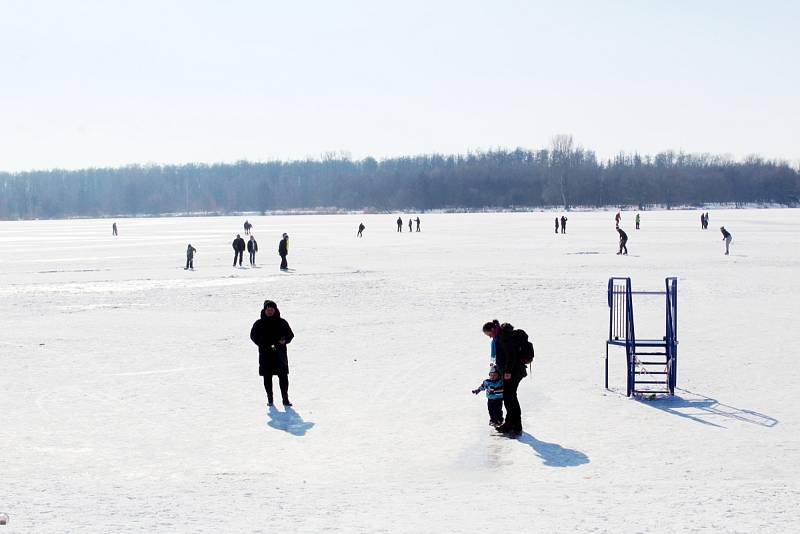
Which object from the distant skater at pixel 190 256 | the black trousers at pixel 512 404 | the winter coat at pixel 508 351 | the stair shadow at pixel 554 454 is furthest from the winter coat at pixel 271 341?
the distant skater at pixel 190 256

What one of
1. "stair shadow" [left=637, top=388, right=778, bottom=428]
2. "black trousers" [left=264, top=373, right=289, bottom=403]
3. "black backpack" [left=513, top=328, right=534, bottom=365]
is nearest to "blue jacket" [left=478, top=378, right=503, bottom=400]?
"black backpack" [left=513, top=328, right=534, bottom=365]

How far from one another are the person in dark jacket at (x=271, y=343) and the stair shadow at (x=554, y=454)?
127 inches

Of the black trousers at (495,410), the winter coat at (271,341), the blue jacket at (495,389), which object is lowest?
the black trousers at (495,410)

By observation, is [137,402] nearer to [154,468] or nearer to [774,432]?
[154,468]

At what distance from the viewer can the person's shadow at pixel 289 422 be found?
9781 millimetres

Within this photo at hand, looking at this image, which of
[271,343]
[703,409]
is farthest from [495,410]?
[271,343]

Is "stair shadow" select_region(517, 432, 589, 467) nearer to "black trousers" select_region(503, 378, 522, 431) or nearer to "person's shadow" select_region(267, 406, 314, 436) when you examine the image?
"black trousers" select_region(503, 378, 522, 431)

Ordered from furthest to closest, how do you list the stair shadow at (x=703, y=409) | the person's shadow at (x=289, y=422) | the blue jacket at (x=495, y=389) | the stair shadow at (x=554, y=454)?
the stair shadow at (x=703, y=409) < the person's shadow at (x=289, y=422) < the blue jacket at (x=495, y=389) < the stair shadow at (x=554, y=454)

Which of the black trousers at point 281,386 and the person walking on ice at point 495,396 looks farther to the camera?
the black trousers at point 281,386

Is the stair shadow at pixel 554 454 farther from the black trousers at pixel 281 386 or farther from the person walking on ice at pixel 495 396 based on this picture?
the black trousers at pixel 281 386

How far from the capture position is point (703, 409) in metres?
10.5

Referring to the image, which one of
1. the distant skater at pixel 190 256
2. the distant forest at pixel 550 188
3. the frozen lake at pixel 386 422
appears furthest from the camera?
the distant forest at pixel 550 188

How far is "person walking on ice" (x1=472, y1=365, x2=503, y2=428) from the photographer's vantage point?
31.6ft

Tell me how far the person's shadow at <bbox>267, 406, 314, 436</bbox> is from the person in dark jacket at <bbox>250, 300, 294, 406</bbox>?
29cm
